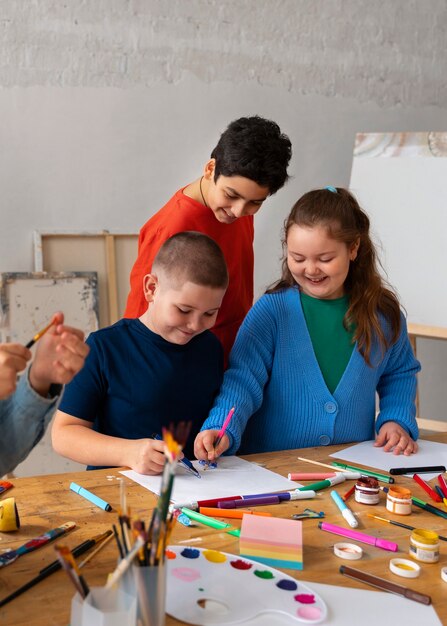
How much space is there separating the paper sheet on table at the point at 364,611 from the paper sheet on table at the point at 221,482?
0.33 metres

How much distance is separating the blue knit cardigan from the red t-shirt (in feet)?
0.56

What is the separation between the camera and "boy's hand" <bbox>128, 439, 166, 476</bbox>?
1.30 metres

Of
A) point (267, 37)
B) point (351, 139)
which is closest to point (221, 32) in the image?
point (267, 37)

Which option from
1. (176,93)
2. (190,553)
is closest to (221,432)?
(190,553)

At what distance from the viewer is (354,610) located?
879mm

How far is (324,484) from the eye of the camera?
1314 mm

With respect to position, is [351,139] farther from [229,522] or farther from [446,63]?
[229,522]

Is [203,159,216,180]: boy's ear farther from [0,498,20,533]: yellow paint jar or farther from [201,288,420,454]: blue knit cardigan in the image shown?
[0,498,20,533]: yellow paint jar

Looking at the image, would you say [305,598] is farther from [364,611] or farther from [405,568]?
[405,568]

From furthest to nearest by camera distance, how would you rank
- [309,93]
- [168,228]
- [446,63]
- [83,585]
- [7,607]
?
[446,63]
[309,93]
[168,228]
[7,607]
[83,585]

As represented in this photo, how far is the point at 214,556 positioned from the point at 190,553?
0.11 ft

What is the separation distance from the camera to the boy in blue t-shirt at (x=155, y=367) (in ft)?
4.76

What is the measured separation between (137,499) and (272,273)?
213cm

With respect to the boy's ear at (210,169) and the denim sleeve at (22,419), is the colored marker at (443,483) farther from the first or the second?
the boy's ear at (210,169)
